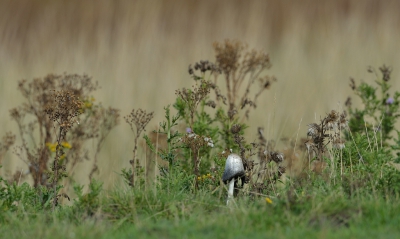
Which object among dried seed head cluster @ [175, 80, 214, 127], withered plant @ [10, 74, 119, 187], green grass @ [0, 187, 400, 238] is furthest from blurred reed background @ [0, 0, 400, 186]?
green grass @ [0, 187, 400, 238]

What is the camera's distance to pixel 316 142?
523 centimetres

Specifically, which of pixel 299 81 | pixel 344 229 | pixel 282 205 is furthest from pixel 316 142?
pixel 299 81

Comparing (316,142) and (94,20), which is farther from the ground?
(94,20)

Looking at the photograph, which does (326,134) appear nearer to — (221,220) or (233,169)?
(233,169)

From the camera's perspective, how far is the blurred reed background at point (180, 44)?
9055mm

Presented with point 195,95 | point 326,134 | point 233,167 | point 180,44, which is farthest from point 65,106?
point 180,44

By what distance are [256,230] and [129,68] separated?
20.4 feet

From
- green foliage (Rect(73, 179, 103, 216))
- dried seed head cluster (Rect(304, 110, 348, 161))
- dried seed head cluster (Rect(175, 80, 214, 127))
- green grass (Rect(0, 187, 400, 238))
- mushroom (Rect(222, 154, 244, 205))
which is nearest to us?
green grass (Rect(0, 187, 400, 238))

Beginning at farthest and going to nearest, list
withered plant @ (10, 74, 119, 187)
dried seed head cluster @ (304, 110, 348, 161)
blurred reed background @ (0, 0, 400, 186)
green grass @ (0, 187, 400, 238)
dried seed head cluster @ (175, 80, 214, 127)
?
blurred reed background @ (0, 0, 400, 186)
withered plant @ (10, 74, 119, 187)
dried seed head cluster @ (175, 80, 214, 127)
dried seed head cluster @ (304, 110, 348, 161)
green grass @ (0, 187, 400, 238)

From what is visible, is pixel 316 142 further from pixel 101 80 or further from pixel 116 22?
pixel 116 22

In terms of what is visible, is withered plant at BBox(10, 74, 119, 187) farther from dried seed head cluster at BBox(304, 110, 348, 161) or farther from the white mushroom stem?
the white mushroom stem

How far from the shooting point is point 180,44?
10.0 m

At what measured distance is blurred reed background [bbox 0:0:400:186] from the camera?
9.05 metres

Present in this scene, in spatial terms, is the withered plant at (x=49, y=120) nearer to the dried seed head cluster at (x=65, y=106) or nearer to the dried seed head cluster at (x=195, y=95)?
the dried seed head cluster at (x=65, y=106)
